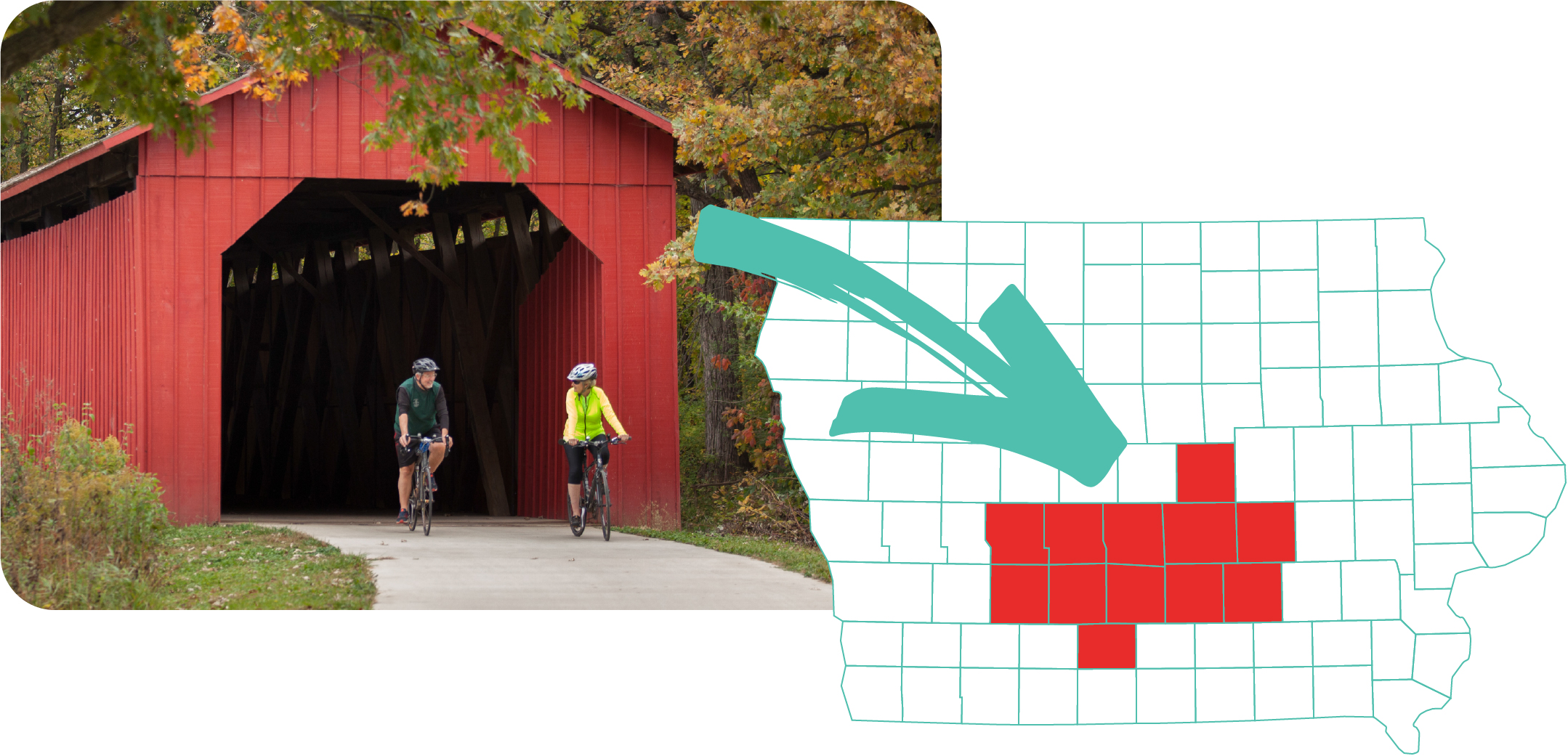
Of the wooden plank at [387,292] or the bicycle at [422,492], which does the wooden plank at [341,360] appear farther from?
the bicycle at [422,492]

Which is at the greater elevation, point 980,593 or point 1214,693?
point 980,593

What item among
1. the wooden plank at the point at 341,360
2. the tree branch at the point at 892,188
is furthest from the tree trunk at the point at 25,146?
the tree branch at the point at 892,188

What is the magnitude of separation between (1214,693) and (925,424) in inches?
69.3

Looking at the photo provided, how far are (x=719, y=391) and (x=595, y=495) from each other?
643 centimetres

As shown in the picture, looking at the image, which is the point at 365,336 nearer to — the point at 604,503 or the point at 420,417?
the point at 420,417

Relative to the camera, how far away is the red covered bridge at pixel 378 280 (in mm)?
10773

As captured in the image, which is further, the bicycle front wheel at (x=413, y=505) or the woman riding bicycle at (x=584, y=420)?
the bicycle front wheel at (x=413, y=505)

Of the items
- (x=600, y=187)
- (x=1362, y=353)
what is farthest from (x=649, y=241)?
(x=1362, y=353)

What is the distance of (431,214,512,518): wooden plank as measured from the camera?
47.5 feet

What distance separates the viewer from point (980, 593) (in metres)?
5.91

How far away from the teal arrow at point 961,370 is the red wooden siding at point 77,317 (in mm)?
6520

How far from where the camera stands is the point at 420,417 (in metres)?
10.6

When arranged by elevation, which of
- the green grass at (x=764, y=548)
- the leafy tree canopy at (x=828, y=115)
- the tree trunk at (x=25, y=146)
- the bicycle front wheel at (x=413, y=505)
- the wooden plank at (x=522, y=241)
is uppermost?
the tree trunk at (x=25, y=146)

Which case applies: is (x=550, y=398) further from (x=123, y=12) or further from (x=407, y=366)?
(x=123, y=12)
